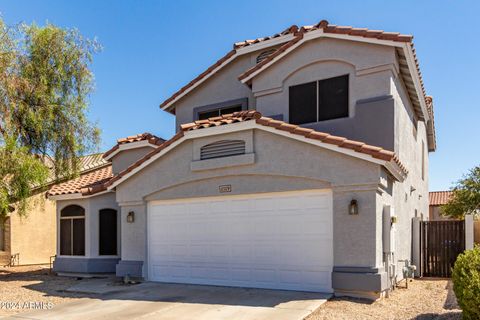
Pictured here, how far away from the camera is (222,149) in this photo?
12164 mm

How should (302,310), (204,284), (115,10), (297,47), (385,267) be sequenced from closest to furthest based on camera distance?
(302,310) < (385,267) < (204,284) < (297,47) < (115,10)

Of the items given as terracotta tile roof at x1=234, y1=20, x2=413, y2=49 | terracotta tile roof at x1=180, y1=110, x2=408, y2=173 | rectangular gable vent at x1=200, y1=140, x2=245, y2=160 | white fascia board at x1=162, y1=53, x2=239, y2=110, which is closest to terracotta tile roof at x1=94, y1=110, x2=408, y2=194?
terracotta tile roof at x1=180, y1=110, x2=408, y2=173

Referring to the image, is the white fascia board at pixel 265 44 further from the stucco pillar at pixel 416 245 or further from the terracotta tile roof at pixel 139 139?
the stucco pillar at pixel 416 245

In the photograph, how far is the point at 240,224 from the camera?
38.8 ft

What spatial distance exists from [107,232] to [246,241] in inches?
277

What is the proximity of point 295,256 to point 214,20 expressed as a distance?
917 centimetres

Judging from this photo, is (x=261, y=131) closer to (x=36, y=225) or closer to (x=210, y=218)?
(x=210, y=218)

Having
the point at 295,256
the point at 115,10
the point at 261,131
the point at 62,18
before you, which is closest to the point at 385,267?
the point at 295,256

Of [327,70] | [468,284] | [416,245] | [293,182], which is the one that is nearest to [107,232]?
[293,182]

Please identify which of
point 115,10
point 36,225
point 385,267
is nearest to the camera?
point 385,267

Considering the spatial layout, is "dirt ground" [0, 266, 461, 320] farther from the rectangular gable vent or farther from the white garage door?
the rectangular gable vent

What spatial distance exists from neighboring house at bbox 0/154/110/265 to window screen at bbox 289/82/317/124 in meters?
12.1

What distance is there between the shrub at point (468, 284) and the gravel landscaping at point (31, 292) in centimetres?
891

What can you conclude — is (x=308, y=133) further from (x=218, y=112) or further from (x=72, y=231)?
(x=72, y=231)
